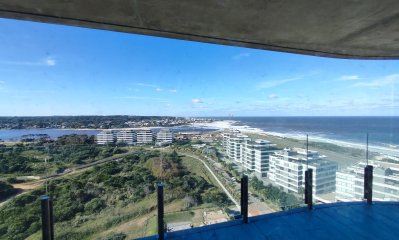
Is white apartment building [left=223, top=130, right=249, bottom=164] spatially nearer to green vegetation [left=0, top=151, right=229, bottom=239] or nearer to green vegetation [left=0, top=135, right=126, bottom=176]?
green vegetation [left=0, top=151, right=229, bottom=239]

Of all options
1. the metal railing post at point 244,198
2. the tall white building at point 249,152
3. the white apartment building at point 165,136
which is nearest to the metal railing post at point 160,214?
the white apartment building at point 165,136

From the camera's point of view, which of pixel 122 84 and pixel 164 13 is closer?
pixel 164 13

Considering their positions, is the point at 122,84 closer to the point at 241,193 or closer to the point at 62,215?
the point at 62,215

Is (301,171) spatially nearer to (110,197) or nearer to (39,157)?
(110,197)

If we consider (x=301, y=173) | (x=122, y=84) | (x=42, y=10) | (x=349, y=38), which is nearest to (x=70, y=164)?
(x=42, y=10)

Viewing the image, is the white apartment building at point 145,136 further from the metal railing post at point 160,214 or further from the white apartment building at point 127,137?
the metal railing post at point 160,214

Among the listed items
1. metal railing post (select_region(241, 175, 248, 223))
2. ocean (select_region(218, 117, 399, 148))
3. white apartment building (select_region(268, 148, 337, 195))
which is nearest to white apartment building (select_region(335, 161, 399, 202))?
white apartment building (select_region(268, 148, 337, 195))
